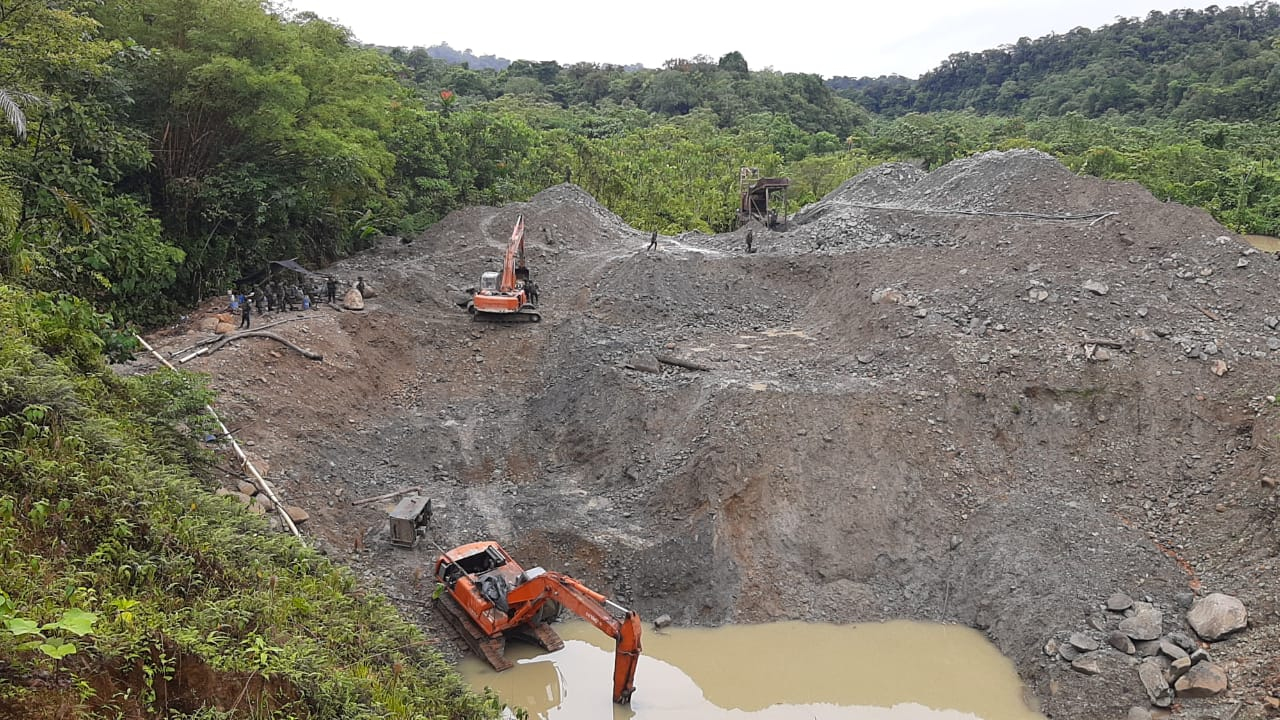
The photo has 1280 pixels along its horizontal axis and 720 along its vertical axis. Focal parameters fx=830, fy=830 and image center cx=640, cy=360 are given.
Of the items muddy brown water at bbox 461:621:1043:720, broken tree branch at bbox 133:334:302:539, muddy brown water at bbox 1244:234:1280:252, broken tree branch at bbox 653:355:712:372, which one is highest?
muddy brown water at bbox 1244:234:1280:252

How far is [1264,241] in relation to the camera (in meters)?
26.3

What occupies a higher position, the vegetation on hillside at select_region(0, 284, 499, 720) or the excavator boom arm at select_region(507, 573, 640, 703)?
the vegetation on hillside at select_region(0, 284, 499, 720)

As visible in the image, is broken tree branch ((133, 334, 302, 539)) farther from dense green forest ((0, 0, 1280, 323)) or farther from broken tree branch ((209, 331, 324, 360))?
dense green forest ((0, 0, 1280, 323))

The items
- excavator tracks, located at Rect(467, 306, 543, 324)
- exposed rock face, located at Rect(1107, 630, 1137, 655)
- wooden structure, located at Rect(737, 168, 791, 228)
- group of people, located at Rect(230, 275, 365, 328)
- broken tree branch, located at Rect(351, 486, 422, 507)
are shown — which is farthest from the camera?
wooden structure, located at Rect(737, 168, 791, 228)

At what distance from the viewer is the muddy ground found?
35.4ft

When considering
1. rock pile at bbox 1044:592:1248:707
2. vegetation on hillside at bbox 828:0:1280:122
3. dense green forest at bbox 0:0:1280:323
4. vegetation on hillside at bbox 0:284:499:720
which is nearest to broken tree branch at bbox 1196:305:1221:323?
rock pile at bbox 1044:592:1248:707

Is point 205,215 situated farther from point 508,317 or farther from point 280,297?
point 508,317

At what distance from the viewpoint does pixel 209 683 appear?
16.0ft

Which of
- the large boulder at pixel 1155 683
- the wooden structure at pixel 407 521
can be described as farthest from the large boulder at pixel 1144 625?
the wooden structure at pixel 407 521

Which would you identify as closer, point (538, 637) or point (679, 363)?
point (538, 637)

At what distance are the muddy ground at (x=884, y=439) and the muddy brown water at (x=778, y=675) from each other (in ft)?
1.07

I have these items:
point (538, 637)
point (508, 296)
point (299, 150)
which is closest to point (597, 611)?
point (538, 637)

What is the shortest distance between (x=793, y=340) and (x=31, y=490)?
12.6 m

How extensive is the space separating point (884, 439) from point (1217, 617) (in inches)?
179
